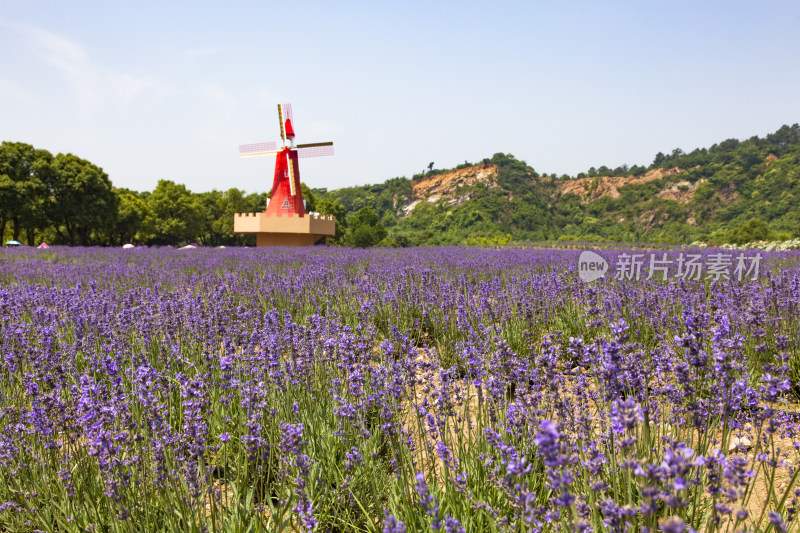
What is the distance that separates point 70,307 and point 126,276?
4651mm

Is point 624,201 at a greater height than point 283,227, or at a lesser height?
greater

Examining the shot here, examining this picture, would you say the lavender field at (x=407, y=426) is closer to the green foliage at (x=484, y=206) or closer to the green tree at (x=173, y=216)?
the green foliage at (x=484, y=206)

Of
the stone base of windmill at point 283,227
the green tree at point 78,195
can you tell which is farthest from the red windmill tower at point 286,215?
the green tree at point 78,195

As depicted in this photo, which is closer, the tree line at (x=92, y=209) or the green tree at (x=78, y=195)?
the tree line at (x=92, y=209)

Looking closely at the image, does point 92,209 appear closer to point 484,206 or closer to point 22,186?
point 22,186

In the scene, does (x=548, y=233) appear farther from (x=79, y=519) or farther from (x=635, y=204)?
(x=79, y=519)

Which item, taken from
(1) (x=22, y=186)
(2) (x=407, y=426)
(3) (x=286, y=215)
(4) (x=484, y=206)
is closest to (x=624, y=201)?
(4) (x=484, y=206)

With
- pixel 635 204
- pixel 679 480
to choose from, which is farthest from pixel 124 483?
pixel 635 204

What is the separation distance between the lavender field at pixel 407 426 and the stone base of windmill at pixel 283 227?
2159cm

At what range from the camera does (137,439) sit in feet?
7.02

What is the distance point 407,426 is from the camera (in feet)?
10.5

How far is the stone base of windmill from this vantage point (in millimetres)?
26547

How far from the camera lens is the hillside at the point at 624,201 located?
48219mm

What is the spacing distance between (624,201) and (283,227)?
177 feet
